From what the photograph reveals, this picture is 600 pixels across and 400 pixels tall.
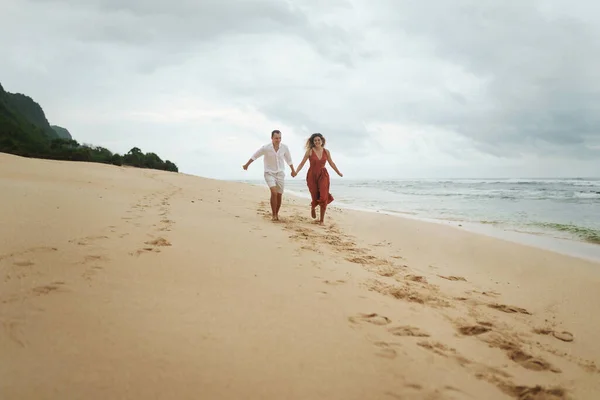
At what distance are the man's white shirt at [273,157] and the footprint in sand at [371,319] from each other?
5321 millimetres

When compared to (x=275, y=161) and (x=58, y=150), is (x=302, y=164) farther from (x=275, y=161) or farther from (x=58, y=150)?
(x=58, y=150)

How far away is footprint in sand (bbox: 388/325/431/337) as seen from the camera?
222cm

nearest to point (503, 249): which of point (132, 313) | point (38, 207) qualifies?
point (132, 313)

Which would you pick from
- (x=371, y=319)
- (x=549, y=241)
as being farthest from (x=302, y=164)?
(x=371, y=319)

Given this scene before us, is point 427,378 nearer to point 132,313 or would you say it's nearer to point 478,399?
point 478,399

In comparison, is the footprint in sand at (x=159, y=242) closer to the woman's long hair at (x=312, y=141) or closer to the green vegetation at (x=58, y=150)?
the woman's long hair at (x=312, y=141)

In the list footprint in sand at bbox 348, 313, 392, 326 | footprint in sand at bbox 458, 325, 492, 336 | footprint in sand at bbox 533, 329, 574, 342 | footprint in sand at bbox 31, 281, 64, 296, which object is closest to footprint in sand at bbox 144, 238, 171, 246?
footprint in sand at bbox 31, 281, 64, 296

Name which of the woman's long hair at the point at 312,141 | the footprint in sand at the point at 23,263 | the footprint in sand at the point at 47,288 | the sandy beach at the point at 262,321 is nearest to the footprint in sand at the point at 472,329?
the sandy beach at the point at 262,321

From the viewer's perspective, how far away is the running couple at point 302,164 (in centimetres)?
743

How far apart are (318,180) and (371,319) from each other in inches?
214

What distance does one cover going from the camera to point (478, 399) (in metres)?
1.63

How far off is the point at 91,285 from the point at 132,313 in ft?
1.81

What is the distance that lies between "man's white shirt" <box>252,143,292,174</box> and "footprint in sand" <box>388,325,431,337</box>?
5.49 meters

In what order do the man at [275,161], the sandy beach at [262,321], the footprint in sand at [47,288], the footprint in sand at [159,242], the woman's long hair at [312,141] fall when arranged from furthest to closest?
the woman's long hair at [312,141] → the man at [275,161] → the footprint in sand at [159,242] → the footprint in sand at [47,288] → the sandy beach at [262,321]
